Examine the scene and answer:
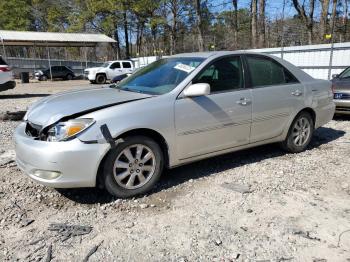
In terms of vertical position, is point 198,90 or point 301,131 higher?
point 198,90

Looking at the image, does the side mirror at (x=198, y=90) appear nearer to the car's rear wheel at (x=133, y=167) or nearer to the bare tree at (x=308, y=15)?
the car's rear wheel at (x=133, y=167)

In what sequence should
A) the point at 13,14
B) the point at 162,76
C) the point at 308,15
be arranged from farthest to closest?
the point at 13,14 → the point at 308,15 → the point at 162,76

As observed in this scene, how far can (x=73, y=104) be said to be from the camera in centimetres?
398

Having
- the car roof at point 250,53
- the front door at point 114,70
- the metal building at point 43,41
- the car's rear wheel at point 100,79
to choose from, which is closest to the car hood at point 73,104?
the car roof at point 250,53

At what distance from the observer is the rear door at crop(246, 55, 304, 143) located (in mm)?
4992

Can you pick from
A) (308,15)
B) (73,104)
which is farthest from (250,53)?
(308,15)

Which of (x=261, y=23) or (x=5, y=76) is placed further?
(x=261, y=23)

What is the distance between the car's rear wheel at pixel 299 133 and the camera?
5.61 metres

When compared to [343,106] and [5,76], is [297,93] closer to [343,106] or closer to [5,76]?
[343,106]

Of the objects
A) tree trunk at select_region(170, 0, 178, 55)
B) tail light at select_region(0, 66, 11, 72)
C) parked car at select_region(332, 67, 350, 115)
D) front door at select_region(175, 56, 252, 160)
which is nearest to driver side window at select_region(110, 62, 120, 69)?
tree trunk at select_region(170, 0, 178, 55)

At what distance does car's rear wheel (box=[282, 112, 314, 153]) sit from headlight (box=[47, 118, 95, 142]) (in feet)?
10.5

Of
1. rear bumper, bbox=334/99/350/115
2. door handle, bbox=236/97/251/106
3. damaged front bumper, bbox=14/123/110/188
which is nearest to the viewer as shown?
damaged front bumper, bbox=14/123/110/188

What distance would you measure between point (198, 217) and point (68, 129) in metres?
1.54

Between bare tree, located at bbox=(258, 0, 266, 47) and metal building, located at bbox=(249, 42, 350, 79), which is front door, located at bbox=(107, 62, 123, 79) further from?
metal building, located at bbox=(249, 42, 350, 79)
